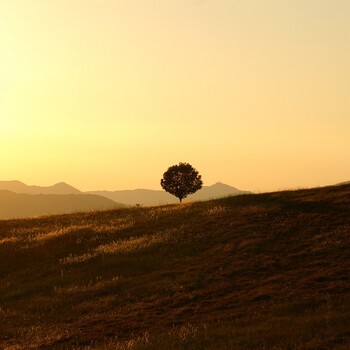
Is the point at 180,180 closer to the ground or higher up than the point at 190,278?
higher up

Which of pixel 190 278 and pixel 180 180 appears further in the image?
pixel 180 180

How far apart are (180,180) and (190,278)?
51972 mm

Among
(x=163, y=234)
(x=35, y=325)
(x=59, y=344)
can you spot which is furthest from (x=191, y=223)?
(x=59, y=344)

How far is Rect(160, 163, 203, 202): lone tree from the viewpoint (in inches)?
3135

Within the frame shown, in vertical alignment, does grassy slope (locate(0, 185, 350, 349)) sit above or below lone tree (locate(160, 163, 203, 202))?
below

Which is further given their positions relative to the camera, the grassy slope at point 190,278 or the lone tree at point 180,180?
the lone tree at point 180,180

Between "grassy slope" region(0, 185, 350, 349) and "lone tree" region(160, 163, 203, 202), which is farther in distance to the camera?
"lone tree" region(160, 163, 203, 202)

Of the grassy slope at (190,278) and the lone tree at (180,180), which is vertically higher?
the lone tree at (180,180)

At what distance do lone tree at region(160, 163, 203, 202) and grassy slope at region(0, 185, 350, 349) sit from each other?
2947 centimetres

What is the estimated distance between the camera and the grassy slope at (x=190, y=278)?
1775 cm

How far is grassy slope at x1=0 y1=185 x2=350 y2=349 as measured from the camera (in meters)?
17.8

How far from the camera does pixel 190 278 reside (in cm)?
2780

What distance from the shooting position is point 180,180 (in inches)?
3132

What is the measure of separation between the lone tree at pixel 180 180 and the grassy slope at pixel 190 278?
2947 cm
